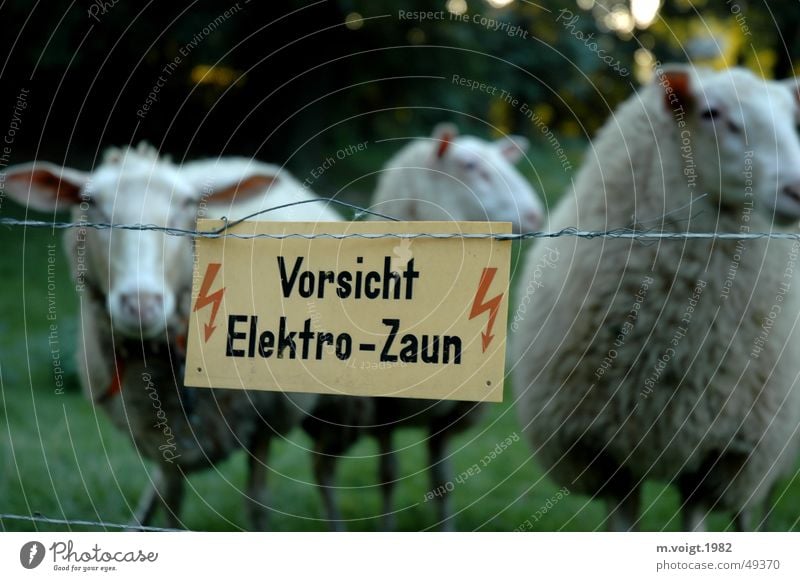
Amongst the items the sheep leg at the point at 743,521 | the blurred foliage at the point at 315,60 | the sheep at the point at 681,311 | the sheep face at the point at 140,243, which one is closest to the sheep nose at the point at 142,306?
the sheep face at the point at 140,243

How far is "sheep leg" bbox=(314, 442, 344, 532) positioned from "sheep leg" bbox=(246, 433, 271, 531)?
1.44 feet

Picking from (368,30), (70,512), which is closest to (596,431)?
A: (70,512)

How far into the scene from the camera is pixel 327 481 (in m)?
4.96

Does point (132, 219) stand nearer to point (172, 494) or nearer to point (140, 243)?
point (140, 243)

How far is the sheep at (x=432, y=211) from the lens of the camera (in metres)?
4.75

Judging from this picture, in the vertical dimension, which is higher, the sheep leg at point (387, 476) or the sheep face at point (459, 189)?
the sheep face at point (459, 189)

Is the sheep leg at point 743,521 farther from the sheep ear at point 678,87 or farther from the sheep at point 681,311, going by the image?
the sheep ear at point 678,87

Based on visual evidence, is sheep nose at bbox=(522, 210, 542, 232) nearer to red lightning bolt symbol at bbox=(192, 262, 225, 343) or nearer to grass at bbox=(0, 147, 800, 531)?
grass at bbox=(0, 147, 800, 531)

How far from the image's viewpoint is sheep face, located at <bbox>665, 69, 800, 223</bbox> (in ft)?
10.1

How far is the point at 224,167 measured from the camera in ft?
13.7

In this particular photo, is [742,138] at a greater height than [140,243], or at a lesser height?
greater

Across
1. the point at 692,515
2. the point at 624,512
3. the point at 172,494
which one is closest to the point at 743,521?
the point at 692,515

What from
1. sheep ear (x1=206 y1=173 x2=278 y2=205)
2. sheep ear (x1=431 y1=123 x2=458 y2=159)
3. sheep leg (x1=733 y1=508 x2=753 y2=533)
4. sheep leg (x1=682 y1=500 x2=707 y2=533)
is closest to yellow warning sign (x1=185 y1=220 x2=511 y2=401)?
sheep ear (x1=206 y1=173 x2=278 y2=205)

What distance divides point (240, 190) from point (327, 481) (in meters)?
2.05
